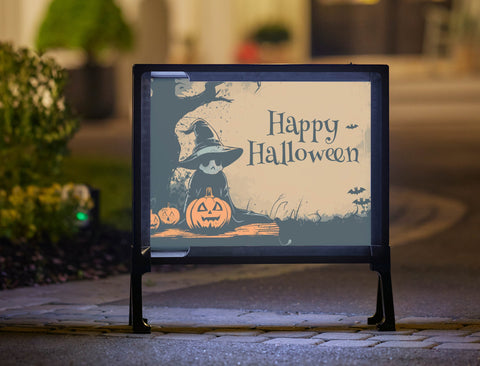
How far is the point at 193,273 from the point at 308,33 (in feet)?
76.2

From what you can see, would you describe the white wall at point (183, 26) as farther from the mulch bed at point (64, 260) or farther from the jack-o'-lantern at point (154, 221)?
the jack-o'-lantern at point (154, 221)

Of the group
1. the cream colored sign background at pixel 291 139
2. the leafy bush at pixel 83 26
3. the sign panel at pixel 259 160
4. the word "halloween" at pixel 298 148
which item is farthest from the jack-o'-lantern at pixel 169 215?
the leafy bush at pixel 83 26

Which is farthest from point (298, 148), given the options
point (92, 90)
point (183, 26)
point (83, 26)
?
point (183, 26)

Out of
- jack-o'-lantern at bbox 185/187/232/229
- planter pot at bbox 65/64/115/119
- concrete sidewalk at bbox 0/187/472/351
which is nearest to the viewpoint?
concrete sidewalk at bbox 0/187/472/351

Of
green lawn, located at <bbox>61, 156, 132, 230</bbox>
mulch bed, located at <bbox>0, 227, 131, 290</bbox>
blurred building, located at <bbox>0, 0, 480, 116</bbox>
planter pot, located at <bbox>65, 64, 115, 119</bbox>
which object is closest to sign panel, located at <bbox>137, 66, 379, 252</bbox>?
mulch bed, located at <bbox>0, 227, 131, 290</bbox>

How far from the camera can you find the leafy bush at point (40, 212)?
841cm

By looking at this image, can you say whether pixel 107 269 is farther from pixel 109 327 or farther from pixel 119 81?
pixel 119 81

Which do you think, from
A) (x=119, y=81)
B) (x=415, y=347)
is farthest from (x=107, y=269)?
(x=119, y=81)

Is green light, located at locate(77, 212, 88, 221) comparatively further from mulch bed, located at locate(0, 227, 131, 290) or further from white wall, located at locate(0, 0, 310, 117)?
white wall, located at locate(0, 0, 310, 117)

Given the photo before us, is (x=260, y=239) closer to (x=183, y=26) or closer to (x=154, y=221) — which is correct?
(x=154, y=221)

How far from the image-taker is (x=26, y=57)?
338 inches

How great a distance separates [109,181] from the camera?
12.9m

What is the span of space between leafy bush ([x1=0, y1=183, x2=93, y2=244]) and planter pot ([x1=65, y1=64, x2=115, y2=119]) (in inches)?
491

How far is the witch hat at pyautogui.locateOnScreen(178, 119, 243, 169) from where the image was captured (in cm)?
609
